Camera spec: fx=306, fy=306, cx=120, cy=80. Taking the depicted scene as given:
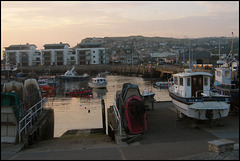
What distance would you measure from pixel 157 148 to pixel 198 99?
477 centimetres

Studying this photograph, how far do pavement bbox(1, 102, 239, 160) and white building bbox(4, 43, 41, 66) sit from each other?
10457 centimetres

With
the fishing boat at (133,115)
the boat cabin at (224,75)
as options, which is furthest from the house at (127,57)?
the fishing boat at (133,115)

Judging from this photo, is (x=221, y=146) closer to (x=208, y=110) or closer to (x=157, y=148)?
(x=157, y=148)

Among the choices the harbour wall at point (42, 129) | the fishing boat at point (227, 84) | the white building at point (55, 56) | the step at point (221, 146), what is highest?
the white building at point (55, 56)

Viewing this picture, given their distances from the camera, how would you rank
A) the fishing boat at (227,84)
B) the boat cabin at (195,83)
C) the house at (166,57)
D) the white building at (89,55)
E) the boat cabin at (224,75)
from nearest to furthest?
the boat cabin at (195,83) → the fishing boat at (227,84) → the boat cabin at (224,75) → the white building at (89,55) → the house at (166,57)

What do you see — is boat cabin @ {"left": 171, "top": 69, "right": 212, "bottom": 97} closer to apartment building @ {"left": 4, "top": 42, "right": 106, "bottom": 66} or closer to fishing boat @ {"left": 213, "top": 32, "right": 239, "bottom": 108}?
fishing boat @ {"left": 213, "top": 32, "right": 239, "bottom": 108}

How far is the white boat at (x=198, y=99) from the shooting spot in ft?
49.1

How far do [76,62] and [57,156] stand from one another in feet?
341

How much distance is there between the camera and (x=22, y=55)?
374ft

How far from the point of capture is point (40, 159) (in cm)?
1035

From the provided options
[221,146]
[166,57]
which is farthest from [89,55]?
[221,146]

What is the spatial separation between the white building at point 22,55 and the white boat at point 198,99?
102663mm

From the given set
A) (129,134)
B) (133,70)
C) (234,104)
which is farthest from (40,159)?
(133,70)

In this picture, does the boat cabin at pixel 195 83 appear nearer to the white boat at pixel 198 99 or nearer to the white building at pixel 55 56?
the white boat at pixel 198 99
